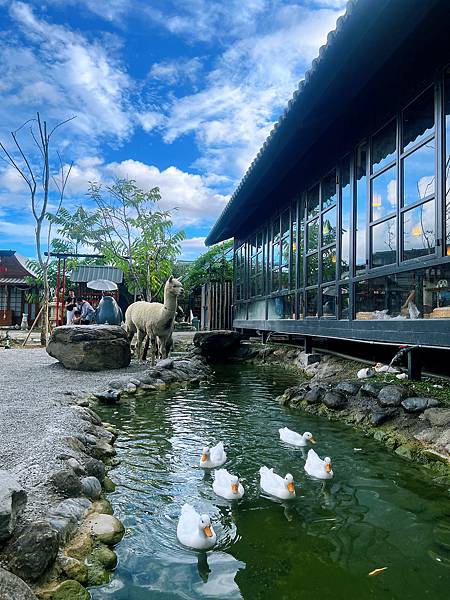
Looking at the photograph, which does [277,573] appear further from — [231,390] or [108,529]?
[231,390]

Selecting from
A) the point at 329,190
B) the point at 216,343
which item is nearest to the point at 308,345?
the point at 216,343

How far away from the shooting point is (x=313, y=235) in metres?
9.38

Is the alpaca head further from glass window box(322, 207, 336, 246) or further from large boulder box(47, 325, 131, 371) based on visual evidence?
glass window box(322, 207, 336, 246)

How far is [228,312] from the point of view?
1833 centimetres

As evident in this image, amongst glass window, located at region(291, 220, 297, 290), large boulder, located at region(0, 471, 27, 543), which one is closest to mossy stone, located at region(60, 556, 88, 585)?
large boulder, located at region(0, 471, 27, 543)

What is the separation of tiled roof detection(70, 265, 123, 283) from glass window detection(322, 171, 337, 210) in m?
16.0

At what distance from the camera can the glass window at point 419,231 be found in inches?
207

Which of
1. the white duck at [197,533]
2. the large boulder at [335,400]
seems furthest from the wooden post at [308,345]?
the white duck at [197,533]

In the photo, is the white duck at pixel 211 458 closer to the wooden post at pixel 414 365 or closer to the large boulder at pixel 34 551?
the large boulder at pixel 34 551

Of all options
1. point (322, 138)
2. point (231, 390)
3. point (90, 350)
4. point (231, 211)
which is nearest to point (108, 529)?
point (231, 390)

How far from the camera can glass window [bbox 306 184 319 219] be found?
919 centimetres

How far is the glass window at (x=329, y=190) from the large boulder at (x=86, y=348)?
5.72m

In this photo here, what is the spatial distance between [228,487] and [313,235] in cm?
626

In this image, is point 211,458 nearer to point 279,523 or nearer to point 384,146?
point 279,523
